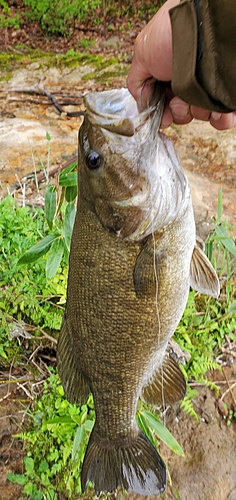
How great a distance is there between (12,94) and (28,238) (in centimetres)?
410

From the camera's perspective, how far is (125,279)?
1.54 meters

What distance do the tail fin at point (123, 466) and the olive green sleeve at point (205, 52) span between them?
1.44 m

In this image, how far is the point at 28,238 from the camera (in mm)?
2975

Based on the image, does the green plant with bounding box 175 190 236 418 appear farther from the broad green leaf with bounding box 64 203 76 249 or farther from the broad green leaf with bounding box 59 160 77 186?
the broad green leaf with bounding box 59 160 77 186

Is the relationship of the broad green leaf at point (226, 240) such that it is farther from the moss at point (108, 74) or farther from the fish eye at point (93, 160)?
the moss at point (108, 74)

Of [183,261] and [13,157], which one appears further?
[13,157]

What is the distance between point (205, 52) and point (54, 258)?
3.91 feet

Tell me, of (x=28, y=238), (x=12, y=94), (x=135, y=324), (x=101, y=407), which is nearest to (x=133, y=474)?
(x=101, y=407)

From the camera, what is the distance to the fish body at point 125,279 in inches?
55.6

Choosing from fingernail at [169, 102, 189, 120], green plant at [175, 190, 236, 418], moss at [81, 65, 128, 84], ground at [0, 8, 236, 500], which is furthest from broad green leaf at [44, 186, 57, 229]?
moss at [81, 65, 128, 84]

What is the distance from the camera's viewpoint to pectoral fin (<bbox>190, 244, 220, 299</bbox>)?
181cm

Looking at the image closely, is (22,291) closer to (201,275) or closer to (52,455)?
(52,455)

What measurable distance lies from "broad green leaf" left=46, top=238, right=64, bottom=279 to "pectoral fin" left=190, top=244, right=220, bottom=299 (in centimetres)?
65

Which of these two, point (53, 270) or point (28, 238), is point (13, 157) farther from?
point (53, 270)
